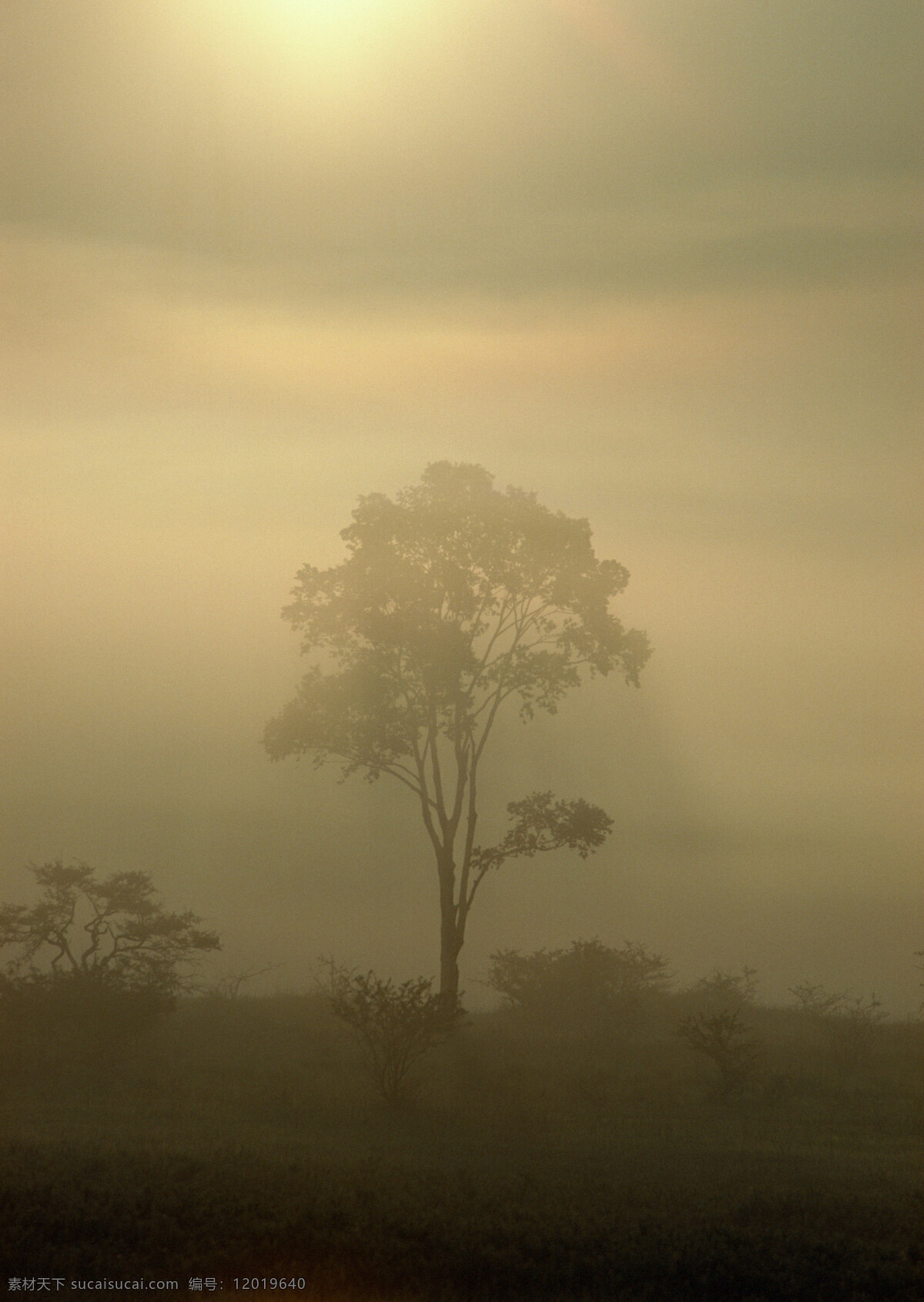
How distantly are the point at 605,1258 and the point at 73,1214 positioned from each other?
21.3 feet

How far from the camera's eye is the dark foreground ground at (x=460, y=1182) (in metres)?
14.3

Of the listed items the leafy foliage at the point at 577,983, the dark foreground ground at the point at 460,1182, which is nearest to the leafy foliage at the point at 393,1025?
the dark foreground ground at the point at 460,1182

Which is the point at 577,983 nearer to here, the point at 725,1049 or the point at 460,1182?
the point at 725,1049

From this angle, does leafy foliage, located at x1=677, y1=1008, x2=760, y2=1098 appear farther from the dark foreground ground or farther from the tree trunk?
the tree trunk

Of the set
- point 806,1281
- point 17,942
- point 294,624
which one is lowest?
point 806,1281

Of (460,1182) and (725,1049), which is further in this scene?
(725,1049)

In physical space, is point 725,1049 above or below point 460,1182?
above

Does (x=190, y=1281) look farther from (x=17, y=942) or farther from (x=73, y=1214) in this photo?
(x=17, y=942)

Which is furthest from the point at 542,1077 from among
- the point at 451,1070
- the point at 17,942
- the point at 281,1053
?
the point at 17,942

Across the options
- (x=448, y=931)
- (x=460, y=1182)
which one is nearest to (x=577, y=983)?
(x=448, y=931)

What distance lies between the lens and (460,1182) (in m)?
16.9

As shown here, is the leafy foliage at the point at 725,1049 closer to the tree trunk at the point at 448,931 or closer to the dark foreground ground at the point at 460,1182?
the dark foreground ground at the point at 460,1182

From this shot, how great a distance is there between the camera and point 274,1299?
13586 mm

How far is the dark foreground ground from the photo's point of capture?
14.3m
